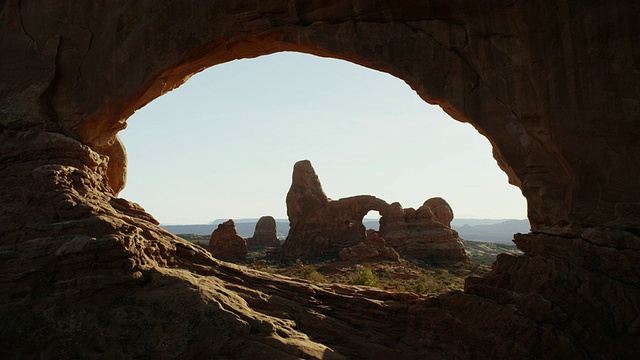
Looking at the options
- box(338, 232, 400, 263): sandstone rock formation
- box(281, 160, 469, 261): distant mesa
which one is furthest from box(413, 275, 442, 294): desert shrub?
box(281, 160, 469, 261): distant mesa

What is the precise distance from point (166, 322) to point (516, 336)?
21.2ft

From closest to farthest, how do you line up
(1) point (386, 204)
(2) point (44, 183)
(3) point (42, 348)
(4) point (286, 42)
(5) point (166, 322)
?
(3) point (42, 348) → (5) point (166, 322) → (2) point (44, 183) → (4) point (286, 42) → (1) point (386, 204)

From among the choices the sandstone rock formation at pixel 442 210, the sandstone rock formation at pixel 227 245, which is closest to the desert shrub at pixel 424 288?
the sandstone rock formation at pixel 227 245

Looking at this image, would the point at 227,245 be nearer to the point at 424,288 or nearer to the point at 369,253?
the point at 369,253

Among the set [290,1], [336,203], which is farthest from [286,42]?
[336,203]

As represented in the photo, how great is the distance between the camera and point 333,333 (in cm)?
934

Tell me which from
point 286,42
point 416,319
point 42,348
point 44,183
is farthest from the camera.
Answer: point 286,42

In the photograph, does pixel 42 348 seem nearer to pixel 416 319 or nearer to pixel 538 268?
pixel 416 319

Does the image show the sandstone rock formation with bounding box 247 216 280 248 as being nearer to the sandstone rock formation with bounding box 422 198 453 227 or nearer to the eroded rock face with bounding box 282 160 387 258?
the eroded rock face with bounding box 282 160 387 258

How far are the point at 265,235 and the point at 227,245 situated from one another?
2364 centimetres

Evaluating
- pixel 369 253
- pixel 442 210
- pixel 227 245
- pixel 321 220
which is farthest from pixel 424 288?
pixel 442 210

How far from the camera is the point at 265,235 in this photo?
59.7 metres

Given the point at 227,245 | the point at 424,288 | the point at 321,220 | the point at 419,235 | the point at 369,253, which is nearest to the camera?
the point at 424,288

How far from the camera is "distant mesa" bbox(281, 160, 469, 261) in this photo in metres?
38.3
